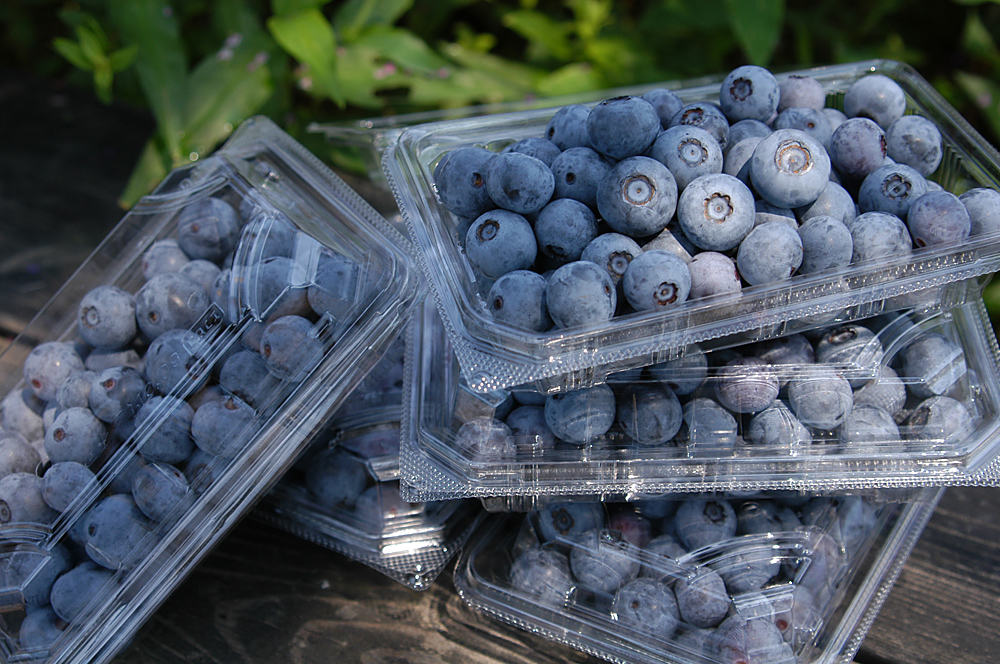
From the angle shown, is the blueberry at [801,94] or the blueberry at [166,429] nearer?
the blueberry at [166,429]

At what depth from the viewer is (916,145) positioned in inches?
44.4

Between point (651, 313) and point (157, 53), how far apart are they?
1.53 meters

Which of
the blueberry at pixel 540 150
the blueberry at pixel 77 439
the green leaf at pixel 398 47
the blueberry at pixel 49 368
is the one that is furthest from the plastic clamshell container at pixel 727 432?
the green leaf at pixel 398 47

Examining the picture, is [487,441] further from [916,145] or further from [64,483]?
[916,145]

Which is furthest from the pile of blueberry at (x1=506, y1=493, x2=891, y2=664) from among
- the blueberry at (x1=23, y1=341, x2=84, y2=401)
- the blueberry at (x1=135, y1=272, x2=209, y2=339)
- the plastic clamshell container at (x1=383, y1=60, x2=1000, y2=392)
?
the blueberry at (x1=23, y1=341, x2=84, y2=401)

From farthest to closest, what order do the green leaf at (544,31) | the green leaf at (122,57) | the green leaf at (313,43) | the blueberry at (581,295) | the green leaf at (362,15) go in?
the green leaf at (544,31) → the green leaf at (362,15) → the green leaf at (122,57) → the green leaf at (313,43) → the blueberry at (581,295)

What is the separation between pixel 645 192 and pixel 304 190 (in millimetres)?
613

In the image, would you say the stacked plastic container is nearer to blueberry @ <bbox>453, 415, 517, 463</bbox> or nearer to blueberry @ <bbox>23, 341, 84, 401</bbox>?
blueberry @ <bbox>453, 415, 517, 463</bbox>

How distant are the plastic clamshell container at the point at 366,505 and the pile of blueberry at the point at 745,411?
0.69 ft

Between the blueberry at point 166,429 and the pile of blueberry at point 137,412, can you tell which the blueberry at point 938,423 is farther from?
the blueberry at point 166,429

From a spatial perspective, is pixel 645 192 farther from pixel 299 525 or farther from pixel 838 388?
pixel 299 525

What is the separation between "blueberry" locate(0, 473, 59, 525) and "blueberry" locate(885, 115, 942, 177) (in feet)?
4.42

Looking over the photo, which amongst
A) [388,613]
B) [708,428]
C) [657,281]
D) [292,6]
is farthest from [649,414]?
[292,6]

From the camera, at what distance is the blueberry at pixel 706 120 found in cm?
108
